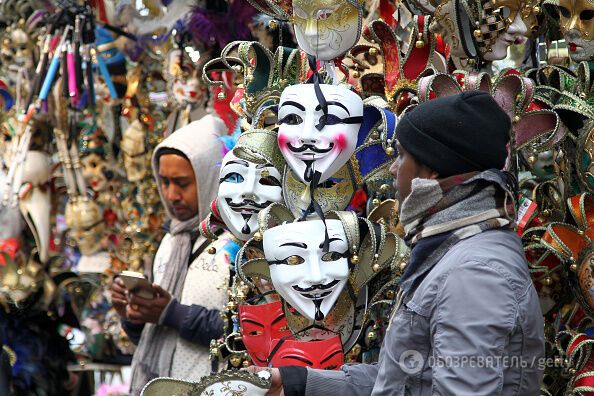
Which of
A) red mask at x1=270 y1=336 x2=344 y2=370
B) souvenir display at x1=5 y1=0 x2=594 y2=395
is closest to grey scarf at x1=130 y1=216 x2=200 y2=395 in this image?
souvenir display at x1=5 y1=0 x2=594 y2=395

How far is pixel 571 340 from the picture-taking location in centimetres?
305

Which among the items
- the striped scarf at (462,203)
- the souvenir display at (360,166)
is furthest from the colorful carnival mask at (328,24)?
the striped scarf at (462,203)

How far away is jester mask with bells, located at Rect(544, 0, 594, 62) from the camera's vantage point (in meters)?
3.09

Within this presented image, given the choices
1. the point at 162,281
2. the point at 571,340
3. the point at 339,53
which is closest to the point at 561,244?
the point at 571,340

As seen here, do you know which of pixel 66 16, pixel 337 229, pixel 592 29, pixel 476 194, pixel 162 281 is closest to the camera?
pixel 476 194

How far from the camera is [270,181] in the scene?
10.6 ft

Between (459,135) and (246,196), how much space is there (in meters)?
1.29

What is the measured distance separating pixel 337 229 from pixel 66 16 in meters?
2.69

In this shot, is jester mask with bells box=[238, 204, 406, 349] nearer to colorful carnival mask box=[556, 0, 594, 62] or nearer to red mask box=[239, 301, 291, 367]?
red mask box=[239, 301, 291, 367]

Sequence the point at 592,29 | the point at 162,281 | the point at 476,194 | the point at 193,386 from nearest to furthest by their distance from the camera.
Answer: the point at 476,194
the point at 193,386
the point at 592,29
the point at 162,281

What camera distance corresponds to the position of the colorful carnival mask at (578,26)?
3.09 metres

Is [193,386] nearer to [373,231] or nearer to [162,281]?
[373,231]

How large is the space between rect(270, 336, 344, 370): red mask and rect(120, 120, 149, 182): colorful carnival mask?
2584 millimetres

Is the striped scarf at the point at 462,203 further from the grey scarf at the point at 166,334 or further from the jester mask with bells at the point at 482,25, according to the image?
the grey scarf at the point at 166,334
